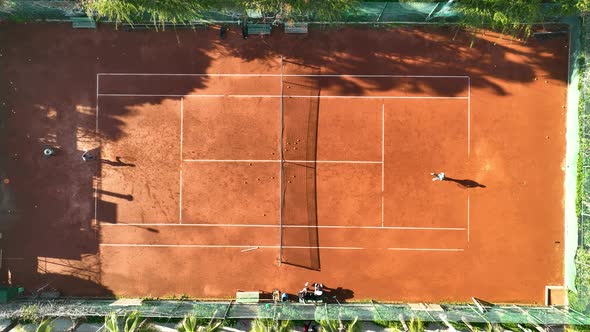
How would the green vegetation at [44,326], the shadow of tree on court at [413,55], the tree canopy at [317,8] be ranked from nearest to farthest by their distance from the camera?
the tree canopy at [317,8] < the green vegetation at [44,326] < the shadow of tree on court at [413,55]

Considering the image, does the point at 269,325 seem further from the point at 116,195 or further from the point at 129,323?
the point at 116,195

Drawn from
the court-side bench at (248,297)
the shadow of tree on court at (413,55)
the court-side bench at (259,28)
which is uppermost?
the court-side bench at (259,28)

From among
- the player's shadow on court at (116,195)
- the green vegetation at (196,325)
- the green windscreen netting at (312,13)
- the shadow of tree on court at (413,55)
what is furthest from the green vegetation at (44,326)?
the shadow of tree on court at (413,55)

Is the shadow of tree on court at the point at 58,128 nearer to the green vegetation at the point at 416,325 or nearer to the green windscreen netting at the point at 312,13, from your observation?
the green windscreen netting at the point at 312,13

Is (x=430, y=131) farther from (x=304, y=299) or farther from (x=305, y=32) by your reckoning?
(x=304, y=299)

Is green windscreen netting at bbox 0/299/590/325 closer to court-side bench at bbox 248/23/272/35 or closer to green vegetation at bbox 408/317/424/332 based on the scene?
green vegetation at bbox 408/317/424/332

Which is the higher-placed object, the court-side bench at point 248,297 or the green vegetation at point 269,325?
the court-side bench at point 248,297

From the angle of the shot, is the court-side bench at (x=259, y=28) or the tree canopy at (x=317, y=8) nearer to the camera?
the tree canopy at (x=317, y=8)
